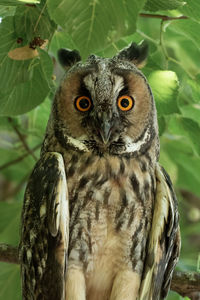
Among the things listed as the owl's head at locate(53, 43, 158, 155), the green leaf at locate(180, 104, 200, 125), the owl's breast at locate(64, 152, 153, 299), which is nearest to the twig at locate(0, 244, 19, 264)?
the owl's breast at locate(64, 152, 153, 299)

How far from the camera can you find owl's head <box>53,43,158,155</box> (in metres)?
2.17

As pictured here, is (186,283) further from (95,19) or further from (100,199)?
(95,19)

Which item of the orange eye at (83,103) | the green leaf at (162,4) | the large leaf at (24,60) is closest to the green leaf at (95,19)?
the green leaf at (162,4)

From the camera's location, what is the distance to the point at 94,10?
1508 mm

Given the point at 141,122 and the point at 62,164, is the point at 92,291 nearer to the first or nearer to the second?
the point at 62,164

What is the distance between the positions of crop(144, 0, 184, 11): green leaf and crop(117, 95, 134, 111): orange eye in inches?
20.1

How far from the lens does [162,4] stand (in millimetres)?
1764

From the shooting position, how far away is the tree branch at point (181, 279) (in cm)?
230

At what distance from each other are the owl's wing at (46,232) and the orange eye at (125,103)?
345mm

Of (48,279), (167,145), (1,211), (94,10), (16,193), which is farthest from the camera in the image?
(16,193)

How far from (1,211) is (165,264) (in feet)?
3.45

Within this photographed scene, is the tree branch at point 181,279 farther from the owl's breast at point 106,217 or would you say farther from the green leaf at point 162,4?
the green leaf at point 162,4

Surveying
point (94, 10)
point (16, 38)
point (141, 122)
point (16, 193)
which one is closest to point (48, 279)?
point (141, 122)

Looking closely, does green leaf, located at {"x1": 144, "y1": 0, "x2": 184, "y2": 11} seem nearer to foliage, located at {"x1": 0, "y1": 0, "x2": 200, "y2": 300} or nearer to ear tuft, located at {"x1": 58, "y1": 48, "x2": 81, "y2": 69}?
foliage, located at {"x1": 0, "y1": 0, "x2": 200, "y2": 300}
